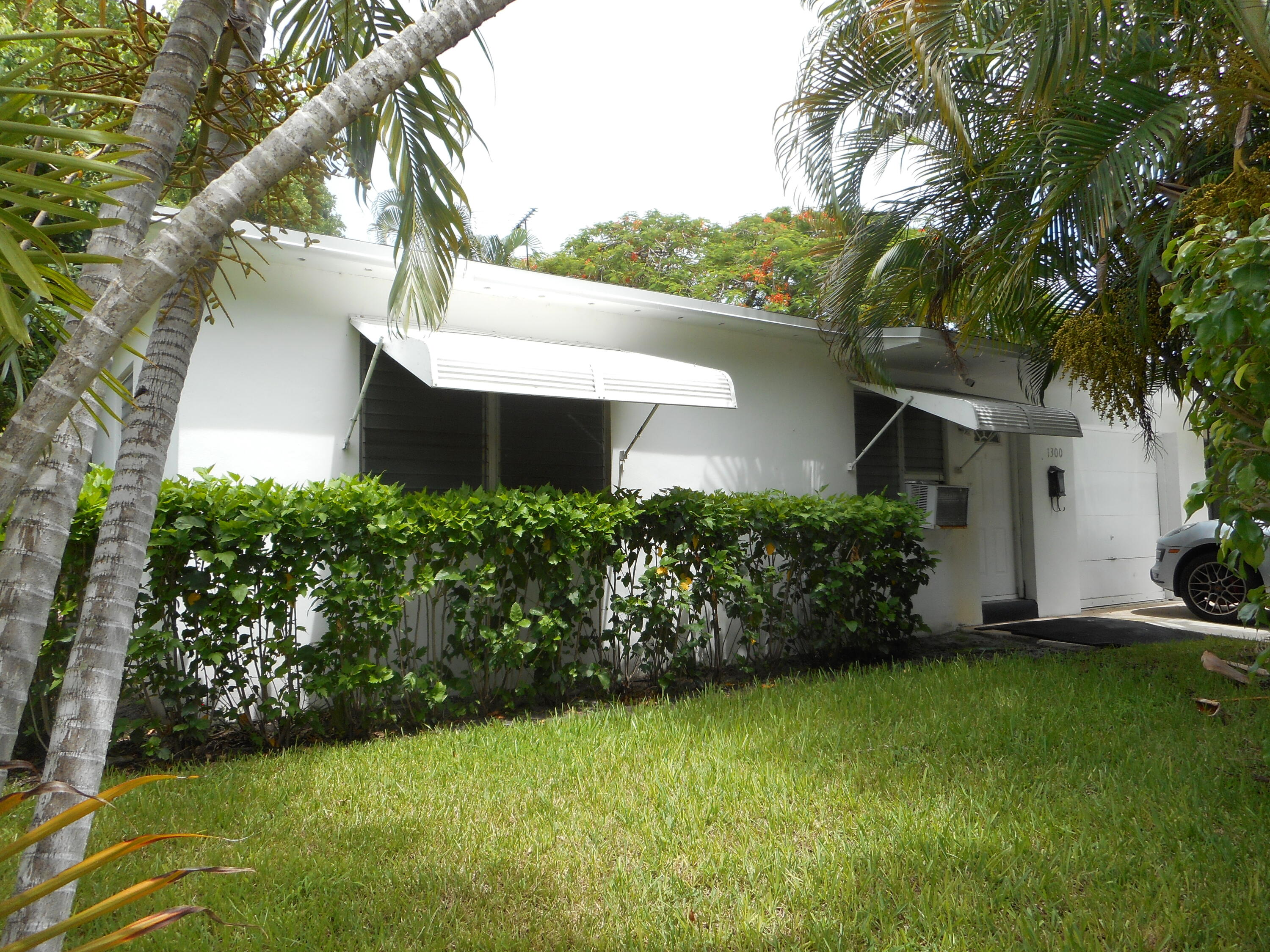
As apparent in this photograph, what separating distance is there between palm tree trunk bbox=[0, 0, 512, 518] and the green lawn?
5.95 ft

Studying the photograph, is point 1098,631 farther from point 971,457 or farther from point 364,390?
point 364,390

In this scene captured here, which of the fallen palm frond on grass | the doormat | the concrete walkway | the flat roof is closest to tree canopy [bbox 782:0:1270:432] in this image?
the flat roof

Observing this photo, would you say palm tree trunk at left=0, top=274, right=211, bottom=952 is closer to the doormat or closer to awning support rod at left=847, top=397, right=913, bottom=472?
awning support rod at left=847, top=397, right=913, bottom=472

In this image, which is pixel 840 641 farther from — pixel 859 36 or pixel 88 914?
pixel 88 914

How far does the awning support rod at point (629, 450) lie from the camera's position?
278 inches

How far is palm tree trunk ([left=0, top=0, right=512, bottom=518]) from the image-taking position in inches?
76.3

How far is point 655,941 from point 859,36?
6689 mm

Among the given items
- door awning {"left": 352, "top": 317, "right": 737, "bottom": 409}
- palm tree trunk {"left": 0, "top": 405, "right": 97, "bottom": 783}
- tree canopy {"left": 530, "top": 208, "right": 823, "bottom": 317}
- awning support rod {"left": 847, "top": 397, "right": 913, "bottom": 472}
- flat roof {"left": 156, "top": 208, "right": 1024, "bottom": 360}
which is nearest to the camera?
palm tree trunk {"left": 0, "top": 405, "right": 97, "bottom": 783}

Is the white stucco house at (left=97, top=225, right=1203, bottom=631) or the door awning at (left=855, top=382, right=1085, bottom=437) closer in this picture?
the white stucco house at (left=97, top=225, right=1203, bottom=631)

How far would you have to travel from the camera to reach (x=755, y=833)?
11.6 feet

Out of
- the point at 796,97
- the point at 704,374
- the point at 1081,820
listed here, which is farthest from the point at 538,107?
the point at 1081,820

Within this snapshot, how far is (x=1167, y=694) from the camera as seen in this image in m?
5.68

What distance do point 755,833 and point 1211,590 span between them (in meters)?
8.57

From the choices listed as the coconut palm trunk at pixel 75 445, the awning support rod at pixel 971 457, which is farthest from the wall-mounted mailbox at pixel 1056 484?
the coconut palm trunk at pixel 75 445
